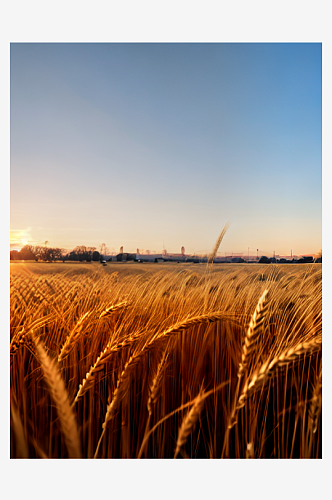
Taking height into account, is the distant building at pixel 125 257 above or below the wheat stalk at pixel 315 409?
above

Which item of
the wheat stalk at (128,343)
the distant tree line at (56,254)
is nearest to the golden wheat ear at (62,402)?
the wheat stalk at (128,343)

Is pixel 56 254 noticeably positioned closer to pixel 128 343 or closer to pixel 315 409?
pixel 128 343

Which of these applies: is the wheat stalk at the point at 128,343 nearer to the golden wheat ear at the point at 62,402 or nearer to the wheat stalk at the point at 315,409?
the golden wheat ear at the point at 62,402

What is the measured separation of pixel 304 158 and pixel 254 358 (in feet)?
2.91

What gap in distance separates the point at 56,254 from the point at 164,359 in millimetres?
690

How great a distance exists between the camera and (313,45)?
3.99 ft

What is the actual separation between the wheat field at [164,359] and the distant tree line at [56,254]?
0.14 feet

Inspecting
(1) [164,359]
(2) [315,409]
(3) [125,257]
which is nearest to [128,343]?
(1) [164,359]

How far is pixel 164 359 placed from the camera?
0.98m

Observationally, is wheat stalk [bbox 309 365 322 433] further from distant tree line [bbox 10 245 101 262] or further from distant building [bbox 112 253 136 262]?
distant tree line [bbox 10 245 101 262]

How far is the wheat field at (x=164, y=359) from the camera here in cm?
98

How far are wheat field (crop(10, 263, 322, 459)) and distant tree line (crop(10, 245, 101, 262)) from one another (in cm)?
4
